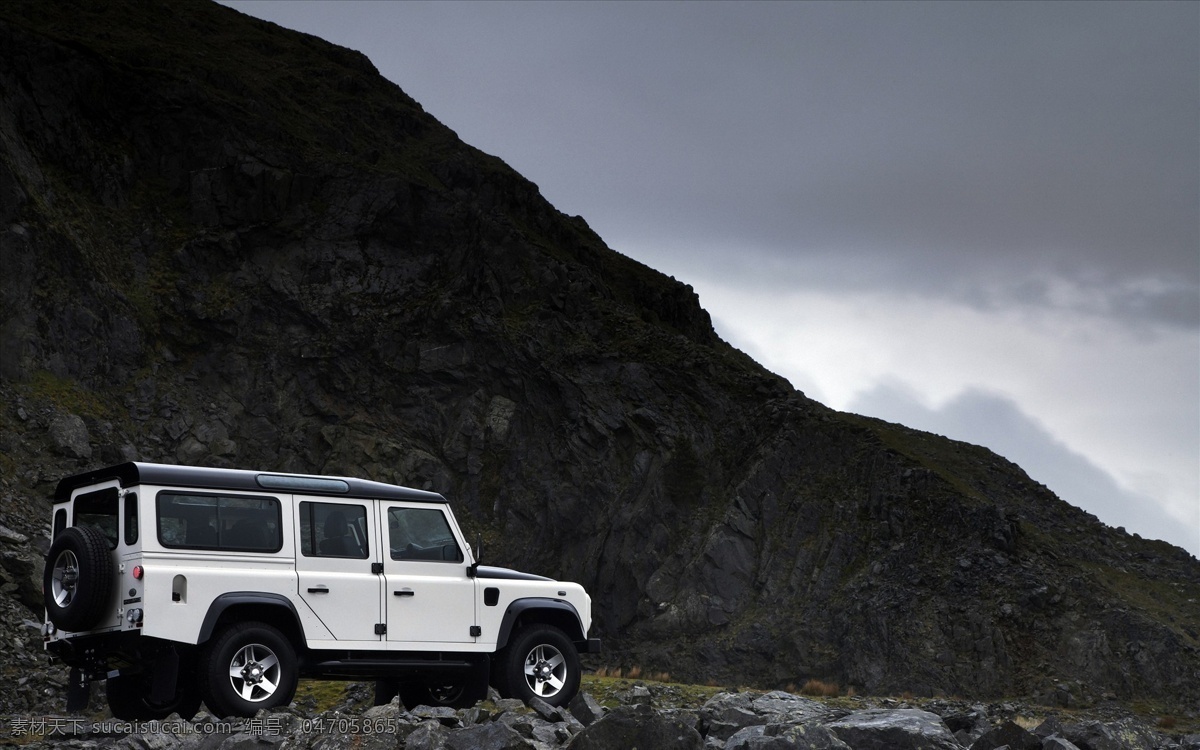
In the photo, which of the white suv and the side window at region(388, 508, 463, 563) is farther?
the side window at region(388, 508, 463, 563)

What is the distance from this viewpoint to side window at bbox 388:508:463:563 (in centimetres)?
1470

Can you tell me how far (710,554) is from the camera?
46.8 meters

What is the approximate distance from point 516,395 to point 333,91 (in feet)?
78.7

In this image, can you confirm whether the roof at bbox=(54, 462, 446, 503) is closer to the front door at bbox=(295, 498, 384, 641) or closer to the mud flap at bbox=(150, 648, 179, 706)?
the front door at bbox=(295, 498, 384, 641)

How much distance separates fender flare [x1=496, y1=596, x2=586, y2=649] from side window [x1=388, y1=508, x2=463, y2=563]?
98 centimetres

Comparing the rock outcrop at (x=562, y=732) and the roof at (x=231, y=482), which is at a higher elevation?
the roof at (x=231, y=482)

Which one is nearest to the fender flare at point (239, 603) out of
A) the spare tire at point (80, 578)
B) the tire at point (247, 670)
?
the tire at point (247, 670)

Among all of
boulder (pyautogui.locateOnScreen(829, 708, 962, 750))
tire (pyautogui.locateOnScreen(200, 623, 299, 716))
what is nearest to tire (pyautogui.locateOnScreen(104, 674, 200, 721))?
tire (pyautogui.locateOnScreen(200, 623, 299, 716))

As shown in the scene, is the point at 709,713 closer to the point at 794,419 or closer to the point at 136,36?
the point at 794,419

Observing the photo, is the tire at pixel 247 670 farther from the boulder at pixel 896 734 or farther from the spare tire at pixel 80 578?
the boulder at pixel 896 734

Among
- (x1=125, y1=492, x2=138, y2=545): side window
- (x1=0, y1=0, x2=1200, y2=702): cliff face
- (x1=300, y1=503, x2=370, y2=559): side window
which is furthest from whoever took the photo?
(x1=0, y1=0, x2=1200, y2=702): cliff face

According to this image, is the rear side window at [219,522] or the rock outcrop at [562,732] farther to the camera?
the rear side window at [219,522]

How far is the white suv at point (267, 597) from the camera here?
513 inches

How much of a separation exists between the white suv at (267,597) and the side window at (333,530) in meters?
0.01
